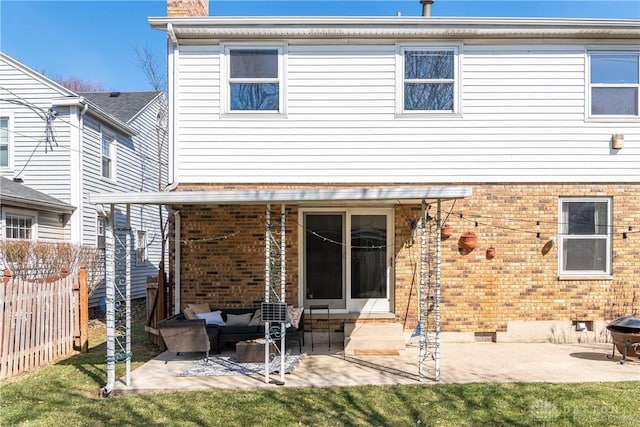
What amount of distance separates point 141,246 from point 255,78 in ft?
35.8

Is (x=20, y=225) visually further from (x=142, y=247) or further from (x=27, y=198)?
(x=142, y=247)

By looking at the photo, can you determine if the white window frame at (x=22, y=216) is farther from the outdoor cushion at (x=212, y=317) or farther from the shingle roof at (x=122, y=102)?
the outdoor cushion at (x=212, y=317)

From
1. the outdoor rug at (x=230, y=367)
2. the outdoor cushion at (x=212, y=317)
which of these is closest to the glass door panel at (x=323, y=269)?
the outdoor rug at (x=230, y=367)

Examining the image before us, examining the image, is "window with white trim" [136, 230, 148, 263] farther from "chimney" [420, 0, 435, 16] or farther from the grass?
"chimney" [420, 0, 435, 16]

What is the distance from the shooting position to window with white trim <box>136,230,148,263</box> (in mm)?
16297

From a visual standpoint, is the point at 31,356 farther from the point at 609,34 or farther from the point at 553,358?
the point at 609,34

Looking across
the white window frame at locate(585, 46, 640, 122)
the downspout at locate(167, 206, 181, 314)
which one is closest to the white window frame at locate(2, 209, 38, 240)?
the downspout at locate(167, 206, 181, 314)

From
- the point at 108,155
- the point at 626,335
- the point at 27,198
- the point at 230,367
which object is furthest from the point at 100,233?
the point at 626,335

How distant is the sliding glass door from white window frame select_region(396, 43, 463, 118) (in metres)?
2.05

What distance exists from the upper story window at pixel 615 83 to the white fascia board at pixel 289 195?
4985 mm

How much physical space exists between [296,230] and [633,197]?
21.9ft

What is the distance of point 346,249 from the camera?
8.59m

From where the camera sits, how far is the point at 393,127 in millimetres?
8453

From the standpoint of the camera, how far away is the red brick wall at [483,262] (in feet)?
27.5
